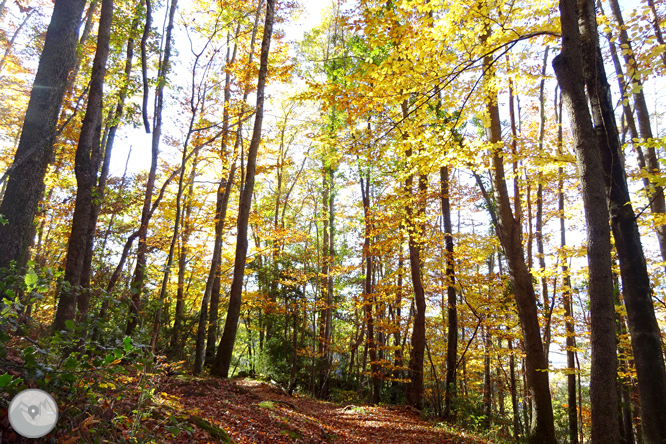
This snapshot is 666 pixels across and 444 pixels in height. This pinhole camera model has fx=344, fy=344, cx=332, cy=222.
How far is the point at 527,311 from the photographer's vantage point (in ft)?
20.9

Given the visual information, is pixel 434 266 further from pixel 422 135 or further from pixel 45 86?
pixel 45 86

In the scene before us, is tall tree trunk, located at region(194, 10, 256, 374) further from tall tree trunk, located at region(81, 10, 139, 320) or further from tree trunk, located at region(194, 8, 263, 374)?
tall tree trunk, located at region(81, 10, 139, 320)

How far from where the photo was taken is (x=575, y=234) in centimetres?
1364

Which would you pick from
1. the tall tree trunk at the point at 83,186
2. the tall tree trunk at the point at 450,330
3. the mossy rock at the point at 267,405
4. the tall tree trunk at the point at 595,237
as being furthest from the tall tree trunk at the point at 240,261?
the tall tree trunk at the point at 595,237

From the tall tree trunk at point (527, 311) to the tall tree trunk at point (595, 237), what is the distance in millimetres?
2049

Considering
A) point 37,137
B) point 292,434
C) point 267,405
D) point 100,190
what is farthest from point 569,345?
point 37,137

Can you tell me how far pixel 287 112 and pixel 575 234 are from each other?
13.9 meters

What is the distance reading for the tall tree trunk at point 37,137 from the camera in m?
3.81

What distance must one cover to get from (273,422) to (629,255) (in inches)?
199

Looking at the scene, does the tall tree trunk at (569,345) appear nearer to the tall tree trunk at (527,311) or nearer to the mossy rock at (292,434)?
the tall tree trunk at (527,311)

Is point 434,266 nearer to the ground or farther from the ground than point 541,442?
farther from the ground

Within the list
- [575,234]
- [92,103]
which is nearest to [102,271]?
[92,103]

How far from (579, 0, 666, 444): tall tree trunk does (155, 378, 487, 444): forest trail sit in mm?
3187

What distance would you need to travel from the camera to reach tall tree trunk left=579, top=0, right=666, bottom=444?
330cm
